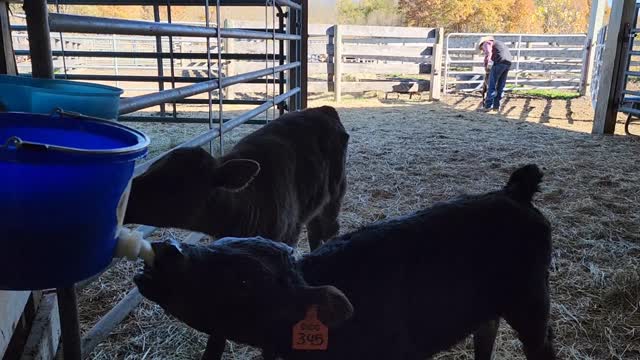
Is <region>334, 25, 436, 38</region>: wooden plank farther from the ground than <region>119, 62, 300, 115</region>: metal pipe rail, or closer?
farther from the ground

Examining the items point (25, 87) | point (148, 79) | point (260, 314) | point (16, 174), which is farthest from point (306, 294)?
point (148, 79)

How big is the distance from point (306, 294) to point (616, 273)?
9.08 ft

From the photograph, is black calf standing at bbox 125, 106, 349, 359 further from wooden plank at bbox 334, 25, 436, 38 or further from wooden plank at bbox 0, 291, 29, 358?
wooden plank at bbox 334, 25, 436, 38

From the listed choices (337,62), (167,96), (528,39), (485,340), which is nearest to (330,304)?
(485,340)

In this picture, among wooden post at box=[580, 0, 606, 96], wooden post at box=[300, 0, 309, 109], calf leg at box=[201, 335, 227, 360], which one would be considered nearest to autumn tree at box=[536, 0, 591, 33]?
wooden post at box=[580, 0, 606, 96]

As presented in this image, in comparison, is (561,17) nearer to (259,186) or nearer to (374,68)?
(374,68)

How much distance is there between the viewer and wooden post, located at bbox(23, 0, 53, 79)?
5.42 ft

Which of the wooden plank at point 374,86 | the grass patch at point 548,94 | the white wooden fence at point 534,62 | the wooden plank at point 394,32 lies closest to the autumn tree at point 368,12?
the white wooden fence at point 534,62

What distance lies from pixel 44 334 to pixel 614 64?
9.27m

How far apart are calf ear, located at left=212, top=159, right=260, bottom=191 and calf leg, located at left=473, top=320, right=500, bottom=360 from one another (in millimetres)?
1197

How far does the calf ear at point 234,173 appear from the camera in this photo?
2.37 metres

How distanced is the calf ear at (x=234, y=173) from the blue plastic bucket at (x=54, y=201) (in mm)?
1194

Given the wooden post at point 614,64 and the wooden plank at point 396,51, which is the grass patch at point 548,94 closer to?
the wooden plank at point 396,51

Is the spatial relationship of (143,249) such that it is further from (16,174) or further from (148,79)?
(148,79)
